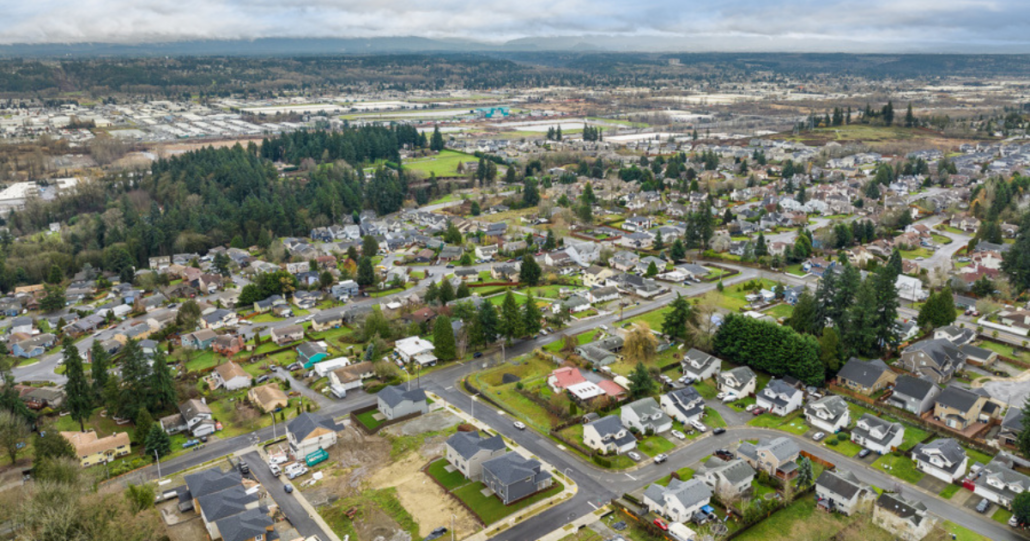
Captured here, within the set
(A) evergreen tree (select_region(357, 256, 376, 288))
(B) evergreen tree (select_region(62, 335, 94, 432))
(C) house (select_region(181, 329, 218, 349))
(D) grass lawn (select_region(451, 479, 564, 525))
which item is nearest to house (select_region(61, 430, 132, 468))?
(B) evergreen tree (select_region(62, 335, 94, 432))

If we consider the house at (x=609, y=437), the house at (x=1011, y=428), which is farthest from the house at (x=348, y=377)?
the house at (x=1011, y=428)

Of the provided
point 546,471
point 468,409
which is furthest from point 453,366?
point 546,471

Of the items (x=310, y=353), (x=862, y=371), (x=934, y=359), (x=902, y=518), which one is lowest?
(x=310, y=353)

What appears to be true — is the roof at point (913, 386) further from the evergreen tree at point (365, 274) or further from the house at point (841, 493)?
the evergreen tree at point (365, 274)

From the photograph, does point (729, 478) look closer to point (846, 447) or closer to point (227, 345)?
point (846, 447)

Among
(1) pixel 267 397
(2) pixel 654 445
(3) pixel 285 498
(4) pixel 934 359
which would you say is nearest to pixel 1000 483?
(4) pixel 934 359

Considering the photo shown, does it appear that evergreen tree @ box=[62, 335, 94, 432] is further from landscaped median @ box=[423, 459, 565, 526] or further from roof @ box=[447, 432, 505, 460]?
roof @ box=[447, 432, 505, 460]

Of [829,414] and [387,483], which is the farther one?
[829,414]

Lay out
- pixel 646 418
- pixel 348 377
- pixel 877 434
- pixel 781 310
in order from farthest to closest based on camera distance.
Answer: pixel 781 310 < pixel 348 377 < pixel 646 418 < pixel 877 434
